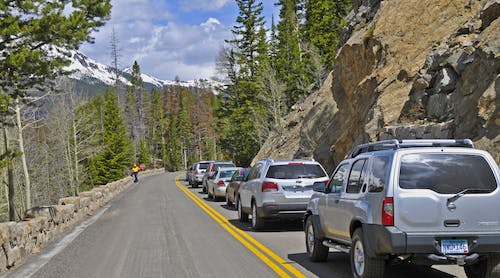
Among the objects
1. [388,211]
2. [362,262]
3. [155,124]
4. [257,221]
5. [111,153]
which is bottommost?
[257,221]

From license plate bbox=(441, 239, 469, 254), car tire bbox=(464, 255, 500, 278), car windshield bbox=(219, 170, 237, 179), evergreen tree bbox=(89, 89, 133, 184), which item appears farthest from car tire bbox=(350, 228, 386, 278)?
evergreen tree bbox=(89, 89, 133, 184)

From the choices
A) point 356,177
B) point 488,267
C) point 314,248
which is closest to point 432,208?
point 488,267

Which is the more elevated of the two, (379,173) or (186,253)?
(379,173)

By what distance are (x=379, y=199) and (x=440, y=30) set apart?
1736cm

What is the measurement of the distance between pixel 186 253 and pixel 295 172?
4.10 m

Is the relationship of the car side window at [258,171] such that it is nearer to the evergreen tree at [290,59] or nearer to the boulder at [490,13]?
the boulder at [490,13]

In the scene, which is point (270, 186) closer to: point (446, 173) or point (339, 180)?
point (339, 180)

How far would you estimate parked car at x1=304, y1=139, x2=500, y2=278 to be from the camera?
6.52 metres

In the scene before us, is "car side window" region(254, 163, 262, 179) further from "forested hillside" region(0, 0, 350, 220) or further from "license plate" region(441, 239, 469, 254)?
"forested hillside" region(0, 0, 350, 220)

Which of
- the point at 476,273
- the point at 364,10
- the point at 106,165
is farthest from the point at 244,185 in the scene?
the point at 106,165

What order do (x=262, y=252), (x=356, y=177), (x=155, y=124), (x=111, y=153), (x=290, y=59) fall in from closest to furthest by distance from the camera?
(x=356, y=177) → (x=262, y=252) → (x=290, y=59) → (x=111, y=153) → (x=155, y=124)

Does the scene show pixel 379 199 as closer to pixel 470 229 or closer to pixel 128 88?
pixel 470 229

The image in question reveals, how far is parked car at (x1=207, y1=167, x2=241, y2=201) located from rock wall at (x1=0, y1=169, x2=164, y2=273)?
19.5ft

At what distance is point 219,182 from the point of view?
80.3 feet
